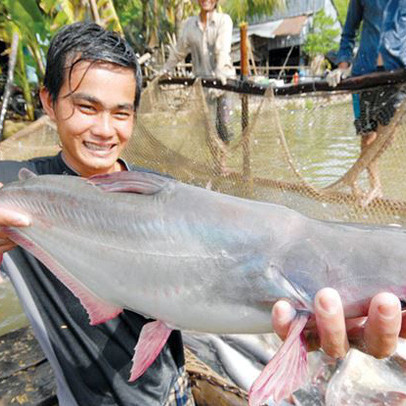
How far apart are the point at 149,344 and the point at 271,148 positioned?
3.46 metres

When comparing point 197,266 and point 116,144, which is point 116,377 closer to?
point 197,266

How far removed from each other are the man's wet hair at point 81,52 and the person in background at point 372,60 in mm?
2389

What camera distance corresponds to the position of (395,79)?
3473 mm

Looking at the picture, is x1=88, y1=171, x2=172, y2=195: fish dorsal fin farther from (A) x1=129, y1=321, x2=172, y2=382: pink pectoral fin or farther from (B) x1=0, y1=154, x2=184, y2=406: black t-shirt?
(B) x1=0, y1=154, x2=184, y2=406: black t-shirt

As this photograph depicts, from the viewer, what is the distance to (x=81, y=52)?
191 centimetres

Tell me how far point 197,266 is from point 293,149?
12.1ft

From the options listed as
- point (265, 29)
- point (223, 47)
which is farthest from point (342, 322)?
point (265, 29)

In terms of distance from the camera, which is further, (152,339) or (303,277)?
(152,339)

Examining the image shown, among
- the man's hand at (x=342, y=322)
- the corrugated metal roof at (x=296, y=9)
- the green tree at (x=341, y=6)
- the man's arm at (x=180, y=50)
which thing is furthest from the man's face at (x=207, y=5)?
the green tree at (x=341, y=6)

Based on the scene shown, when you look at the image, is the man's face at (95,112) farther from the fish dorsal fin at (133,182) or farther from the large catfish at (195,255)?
the fish dorsal fin at (133,182)

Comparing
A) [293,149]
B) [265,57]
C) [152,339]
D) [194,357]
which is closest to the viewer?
[152,339]

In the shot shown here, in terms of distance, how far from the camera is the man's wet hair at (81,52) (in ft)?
6.23

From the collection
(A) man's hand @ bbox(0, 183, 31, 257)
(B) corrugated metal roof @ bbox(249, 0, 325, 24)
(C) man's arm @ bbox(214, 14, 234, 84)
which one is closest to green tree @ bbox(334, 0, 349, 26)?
→ (B) corrugated metal roof @ bbox(249, 0, 325, 24)

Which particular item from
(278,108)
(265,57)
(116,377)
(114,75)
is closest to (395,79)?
(278,108)
